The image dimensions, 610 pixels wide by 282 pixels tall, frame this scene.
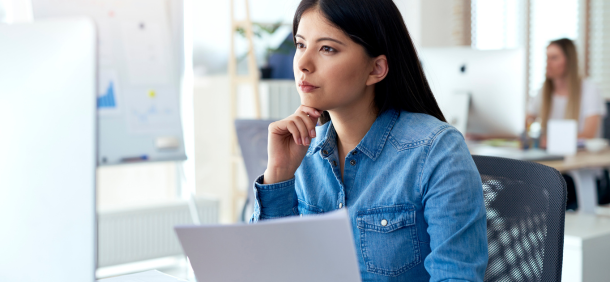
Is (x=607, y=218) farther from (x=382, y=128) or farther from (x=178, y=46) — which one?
(x=178, y=46)

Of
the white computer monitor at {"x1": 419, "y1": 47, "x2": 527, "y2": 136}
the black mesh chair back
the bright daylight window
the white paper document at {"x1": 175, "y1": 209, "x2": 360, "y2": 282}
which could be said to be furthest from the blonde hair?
the white paper document at {"x1": 175, "y1": 209, "x2": 360, "y2": 282}

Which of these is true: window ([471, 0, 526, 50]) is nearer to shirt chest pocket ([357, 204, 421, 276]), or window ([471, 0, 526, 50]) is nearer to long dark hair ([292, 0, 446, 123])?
long dark hair ([292, 0, 446, 123])

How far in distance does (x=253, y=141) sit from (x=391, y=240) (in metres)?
1.28

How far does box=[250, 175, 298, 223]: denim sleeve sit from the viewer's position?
40.4 inches

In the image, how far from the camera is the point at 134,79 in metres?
2.49

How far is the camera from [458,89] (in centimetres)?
253

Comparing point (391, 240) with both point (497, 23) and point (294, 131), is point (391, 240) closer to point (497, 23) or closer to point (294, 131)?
point (294, 131)

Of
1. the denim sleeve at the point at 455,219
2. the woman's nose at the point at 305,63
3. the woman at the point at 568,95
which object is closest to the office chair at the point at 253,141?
the woman's nose at the point at 305,63

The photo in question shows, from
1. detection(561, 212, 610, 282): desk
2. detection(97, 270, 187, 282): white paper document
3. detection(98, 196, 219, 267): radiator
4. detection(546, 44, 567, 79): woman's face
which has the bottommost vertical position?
detection(98, 196, 219, 267): radiator

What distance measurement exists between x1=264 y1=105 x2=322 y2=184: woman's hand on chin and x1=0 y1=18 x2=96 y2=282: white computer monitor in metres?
0.42

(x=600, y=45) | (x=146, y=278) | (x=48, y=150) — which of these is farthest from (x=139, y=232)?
(x=600, y=45)

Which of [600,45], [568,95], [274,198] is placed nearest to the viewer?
[274,198]

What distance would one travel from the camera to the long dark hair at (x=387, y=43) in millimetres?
941

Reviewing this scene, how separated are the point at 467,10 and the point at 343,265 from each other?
15.6ft
